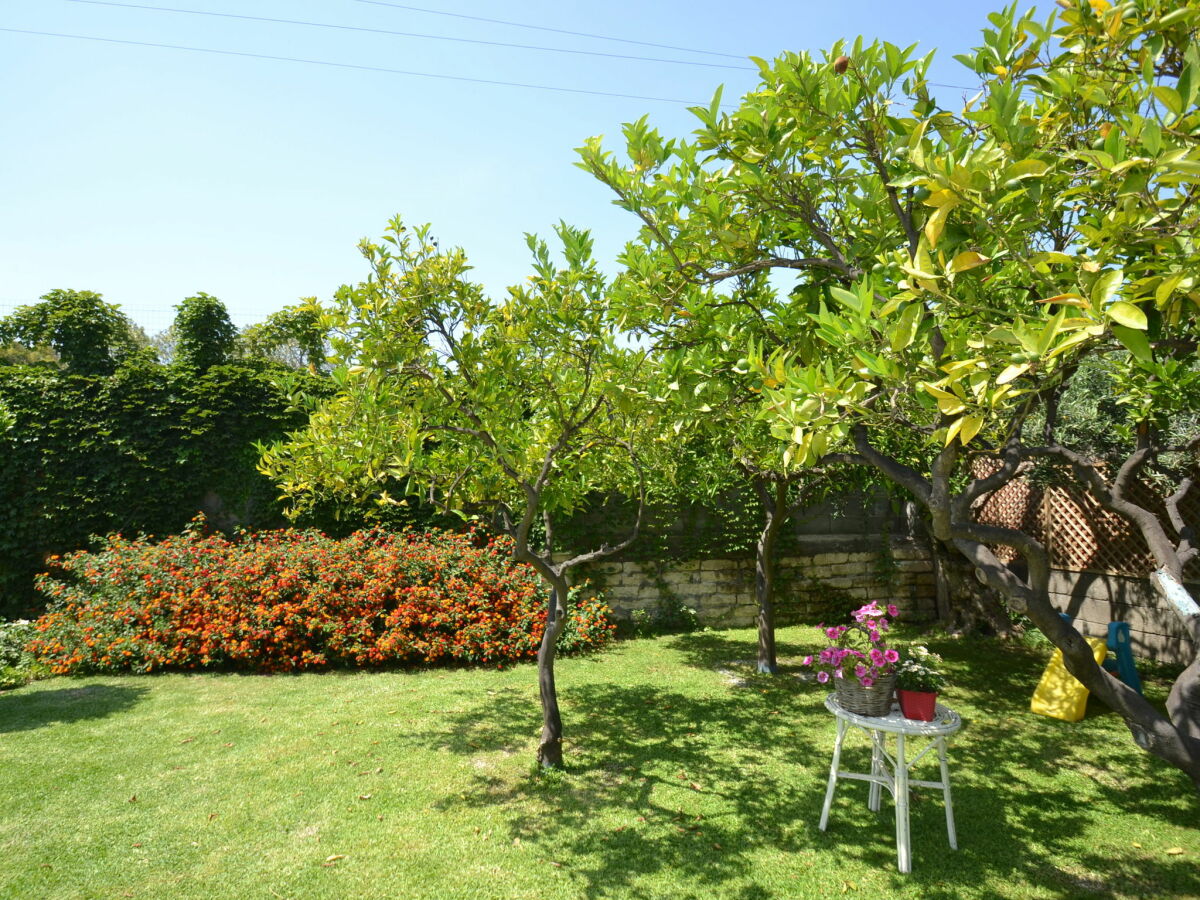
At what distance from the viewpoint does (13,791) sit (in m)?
4.36

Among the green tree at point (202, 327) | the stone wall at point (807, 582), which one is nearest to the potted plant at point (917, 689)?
the stone wall at point (807, 582)

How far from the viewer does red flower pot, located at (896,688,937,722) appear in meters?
3.62

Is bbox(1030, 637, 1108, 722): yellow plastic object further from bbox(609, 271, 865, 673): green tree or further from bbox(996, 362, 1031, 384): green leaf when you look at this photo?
bbox(996, 362, 1031, 384): green leaf

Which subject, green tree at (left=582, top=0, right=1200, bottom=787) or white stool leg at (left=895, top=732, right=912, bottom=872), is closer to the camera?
green tree at (left=582, top=0, right=1200, bottom=787)

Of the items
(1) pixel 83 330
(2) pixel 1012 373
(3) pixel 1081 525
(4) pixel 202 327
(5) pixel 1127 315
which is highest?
(4) pixel 202 327

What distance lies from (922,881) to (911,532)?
751cm

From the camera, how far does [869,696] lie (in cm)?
367

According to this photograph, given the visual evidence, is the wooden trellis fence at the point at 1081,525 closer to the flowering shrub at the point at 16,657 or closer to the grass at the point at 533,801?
the grass at the point at 533,801

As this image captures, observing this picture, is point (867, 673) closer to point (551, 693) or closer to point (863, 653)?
point (863, 653)

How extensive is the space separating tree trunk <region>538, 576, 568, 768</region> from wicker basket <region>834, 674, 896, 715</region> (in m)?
1.98

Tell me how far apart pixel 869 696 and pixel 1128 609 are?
584cm

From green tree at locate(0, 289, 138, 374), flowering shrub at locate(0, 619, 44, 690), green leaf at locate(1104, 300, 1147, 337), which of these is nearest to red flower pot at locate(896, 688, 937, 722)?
green leaf at locate(1104, 300, 1147, 337)

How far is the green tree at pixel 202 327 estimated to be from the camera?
1326cm

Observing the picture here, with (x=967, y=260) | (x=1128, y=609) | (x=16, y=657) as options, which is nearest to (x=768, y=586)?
(x=1128, y=609)
